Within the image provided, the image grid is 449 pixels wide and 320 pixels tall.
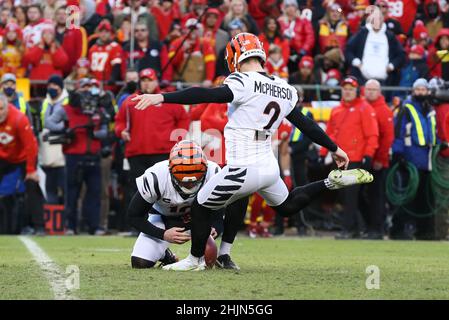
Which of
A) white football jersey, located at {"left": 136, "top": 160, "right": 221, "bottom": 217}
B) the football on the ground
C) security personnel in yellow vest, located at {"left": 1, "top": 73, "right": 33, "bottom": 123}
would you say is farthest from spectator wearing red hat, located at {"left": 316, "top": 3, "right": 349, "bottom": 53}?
the football on the ground

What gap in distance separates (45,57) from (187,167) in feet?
27.2

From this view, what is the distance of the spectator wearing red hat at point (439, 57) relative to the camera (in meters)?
15.9

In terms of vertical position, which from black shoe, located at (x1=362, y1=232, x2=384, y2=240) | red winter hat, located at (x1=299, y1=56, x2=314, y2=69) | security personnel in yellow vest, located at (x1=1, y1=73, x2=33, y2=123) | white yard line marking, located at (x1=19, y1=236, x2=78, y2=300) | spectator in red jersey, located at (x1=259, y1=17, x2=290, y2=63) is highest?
spectator in red jersey, located at (x1=259, y1=17, x2=290, y2=63)

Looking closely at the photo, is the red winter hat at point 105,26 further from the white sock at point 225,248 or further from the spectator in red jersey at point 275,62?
the white sock at point 225,248

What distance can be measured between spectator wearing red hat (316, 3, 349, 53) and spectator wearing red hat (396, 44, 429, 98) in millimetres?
1148

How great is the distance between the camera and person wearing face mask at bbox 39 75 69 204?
15.0 metres

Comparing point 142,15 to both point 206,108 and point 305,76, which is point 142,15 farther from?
point 206,108

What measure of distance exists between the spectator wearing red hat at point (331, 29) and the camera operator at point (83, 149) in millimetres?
4013

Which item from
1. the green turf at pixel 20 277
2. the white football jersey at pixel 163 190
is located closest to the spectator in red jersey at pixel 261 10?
the green turf at pixel 20 277

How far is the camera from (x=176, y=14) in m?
17.8

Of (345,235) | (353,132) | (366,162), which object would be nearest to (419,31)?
(353,132)

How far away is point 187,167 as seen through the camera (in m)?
8.42

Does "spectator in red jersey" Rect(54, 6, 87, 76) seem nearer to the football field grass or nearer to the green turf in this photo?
the football field grass
